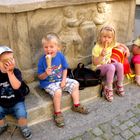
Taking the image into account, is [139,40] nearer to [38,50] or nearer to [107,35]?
[107,35]

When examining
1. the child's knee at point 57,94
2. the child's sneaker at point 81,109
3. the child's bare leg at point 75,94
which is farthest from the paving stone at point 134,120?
the child's knee at point 57,94

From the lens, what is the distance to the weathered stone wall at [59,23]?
3.06 metres

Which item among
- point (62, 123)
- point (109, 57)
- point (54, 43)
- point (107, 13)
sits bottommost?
point (62, 123)

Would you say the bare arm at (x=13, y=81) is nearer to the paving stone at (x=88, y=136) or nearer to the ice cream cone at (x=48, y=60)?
the ice cream cone at (x=48, y=60)

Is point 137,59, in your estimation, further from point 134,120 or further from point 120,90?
point 134,120

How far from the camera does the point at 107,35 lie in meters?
3.35

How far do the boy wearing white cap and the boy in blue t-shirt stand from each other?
0.36 meters

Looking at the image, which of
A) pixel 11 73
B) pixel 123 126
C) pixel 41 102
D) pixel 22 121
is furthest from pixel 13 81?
pixel 123 126

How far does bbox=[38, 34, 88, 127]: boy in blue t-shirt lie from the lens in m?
2.97

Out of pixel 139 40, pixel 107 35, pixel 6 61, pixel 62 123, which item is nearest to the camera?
pixel 6 61

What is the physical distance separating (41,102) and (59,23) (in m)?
1.08

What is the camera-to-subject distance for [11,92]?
2.76 meters

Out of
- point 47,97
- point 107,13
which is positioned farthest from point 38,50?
point 107,13

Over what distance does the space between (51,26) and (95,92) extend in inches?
41.5
